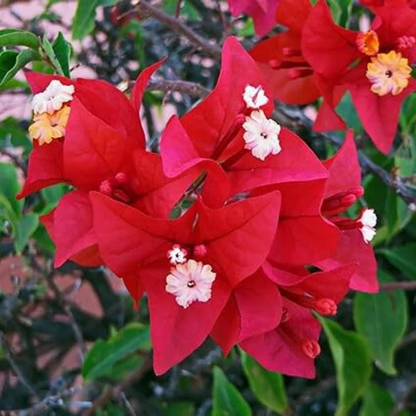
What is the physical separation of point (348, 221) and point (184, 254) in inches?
4.7

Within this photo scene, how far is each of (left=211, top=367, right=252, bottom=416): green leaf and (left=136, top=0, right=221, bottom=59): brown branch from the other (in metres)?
0.28

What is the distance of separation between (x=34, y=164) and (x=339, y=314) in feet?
1.88

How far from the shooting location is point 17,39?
1.90 feet

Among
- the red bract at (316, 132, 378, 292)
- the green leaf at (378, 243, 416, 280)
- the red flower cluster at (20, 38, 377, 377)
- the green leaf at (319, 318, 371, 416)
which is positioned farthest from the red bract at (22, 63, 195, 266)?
the green leaf at (378, 243, 416, 280)

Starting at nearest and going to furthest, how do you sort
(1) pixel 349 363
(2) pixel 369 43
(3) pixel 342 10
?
(2) pixel 369 43 < (3) pixel 342 10 < (1) pixel 349 363

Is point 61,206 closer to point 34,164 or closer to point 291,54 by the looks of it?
point 34,164

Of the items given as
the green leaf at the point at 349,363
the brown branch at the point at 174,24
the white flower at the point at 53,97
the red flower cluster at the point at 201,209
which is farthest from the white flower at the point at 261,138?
the green leaf at the point at 349,363

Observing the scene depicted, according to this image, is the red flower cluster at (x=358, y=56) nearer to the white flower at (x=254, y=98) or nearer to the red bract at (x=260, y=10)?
the red bract at (x=260, y=10)

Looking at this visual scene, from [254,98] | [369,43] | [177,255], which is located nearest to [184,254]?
[177,255]

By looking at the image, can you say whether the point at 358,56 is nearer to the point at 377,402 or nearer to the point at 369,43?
the point at 369,43

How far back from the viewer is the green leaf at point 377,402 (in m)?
0.95

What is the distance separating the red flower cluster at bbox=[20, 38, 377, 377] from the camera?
1.70 ft

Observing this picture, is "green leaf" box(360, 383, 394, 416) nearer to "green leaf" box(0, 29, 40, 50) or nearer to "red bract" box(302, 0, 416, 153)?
"red bract" box(302, 0, 416, 153)

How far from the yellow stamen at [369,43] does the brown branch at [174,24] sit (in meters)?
0.18
